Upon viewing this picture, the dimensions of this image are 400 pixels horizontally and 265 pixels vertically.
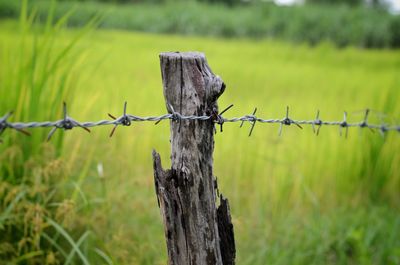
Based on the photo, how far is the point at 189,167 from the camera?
130 cm

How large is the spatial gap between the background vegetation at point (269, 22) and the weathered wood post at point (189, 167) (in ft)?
31.7

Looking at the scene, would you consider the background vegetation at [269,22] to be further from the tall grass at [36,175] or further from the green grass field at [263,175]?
the tall grass at [36,175]

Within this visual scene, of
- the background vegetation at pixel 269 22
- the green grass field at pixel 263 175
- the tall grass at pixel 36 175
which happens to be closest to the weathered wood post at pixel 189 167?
the green grass field at pixel 263 175

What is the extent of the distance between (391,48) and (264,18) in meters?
3.05

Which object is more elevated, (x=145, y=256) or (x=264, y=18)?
(x=264, y=18)

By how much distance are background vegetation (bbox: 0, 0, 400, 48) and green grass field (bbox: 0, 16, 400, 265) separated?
18.7ft

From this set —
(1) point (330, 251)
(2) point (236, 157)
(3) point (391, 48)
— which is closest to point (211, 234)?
(1) point (330, 251)

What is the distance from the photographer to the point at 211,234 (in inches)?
52.9

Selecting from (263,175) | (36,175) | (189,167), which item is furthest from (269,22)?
(189,167)

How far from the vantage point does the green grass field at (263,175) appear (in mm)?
2357

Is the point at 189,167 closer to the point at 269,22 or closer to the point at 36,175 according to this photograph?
the point at 36,175

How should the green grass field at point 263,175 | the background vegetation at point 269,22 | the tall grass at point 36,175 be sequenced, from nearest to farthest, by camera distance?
the tall grass at point 36,175 → the green grass field at point 263,175 → the background vegetation at point 269,22

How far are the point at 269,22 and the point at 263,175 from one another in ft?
28.8

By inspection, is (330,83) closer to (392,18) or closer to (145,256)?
(145,256)
